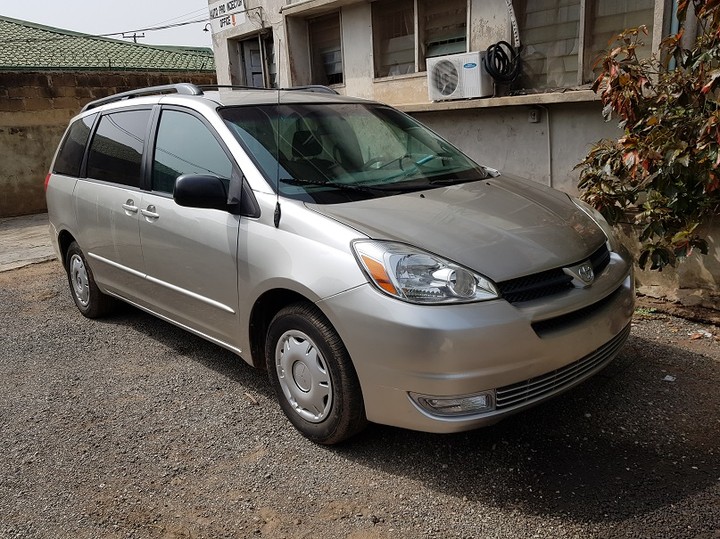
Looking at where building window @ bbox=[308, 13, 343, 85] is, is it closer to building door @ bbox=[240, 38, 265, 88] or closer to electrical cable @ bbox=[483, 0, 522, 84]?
building door @ bbox=[240, 38, 265, 88]

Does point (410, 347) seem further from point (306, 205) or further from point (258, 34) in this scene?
point (258, 34)

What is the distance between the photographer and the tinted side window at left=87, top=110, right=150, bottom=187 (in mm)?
4129

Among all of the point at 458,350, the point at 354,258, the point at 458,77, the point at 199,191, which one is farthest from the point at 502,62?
the point at 458,350

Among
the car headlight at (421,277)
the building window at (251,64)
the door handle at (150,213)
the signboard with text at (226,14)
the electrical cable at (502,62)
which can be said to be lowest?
the car headlight at (421,277)

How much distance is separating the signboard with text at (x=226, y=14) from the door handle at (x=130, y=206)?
696 cm

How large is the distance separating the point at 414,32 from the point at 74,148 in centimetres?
443

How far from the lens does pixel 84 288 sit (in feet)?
17.0

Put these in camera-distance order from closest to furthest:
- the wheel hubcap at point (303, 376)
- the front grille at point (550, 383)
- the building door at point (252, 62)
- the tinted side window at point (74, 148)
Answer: the front grille at point (550, 383), the wheel hubcap at point (303, 376), the tinted side window at point (74, 148), the building door at point (252, 62)

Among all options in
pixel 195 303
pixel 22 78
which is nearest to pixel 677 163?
pixel 195 303

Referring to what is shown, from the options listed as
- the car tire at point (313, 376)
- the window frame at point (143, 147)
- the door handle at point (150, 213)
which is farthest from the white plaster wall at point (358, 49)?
the car tire at point (313, 376)

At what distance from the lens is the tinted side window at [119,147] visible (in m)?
4.13

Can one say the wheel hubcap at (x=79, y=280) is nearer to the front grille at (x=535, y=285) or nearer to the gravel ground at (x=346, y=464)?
the gravel ground at (x=346, y=464)

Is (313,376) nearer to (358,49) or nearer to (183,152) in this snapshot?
(183,152)

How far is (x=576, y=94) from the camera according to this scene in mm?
5438
